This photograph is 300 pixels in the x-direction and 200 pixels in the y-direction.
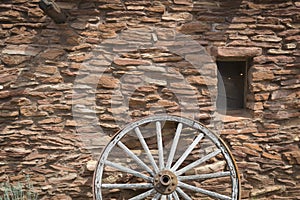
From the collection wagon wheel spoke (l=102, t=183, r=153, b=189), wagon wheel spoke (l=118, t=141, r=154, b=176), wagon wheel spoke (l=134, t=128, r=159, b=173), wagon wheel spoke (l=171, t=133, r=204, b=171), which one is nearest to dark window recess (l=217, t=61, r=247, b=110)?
wagon wheel spoke (l=171, t=133, r=204, b=171)

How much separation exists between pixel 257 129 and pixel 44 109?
7.23ft

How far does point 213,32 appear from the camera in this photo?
3.50m

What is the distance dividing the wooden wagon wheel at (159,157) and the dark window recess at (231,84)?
491mm

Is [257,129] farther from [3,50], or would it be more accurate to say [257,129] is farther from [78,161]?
[3,50]

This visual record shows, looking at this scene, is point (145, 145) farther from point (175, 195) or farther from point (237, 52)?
point (237, 52)

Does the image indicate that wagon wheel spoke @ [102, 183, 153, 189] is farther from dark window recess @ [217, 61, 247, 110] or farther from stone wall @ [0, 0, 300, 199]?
dark window recess @ [217, 61, 247, 110]

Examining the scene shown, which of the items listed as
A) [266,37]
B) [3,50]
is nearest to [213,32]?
[266,37]

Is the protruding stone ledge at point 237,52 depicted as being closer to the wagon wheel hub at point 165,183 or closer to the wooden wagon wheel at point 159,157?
the wooden wagon wheel at point 159,157

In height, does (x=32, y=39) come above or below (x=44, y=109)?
above

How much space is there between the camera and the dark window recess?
3.65 metres

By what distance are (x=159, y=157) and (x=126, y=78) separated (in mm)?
867

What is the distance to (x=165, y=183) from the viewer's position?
3.07 meters

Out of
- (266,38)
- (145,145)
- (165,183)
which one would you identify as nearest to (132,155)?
(145,145)

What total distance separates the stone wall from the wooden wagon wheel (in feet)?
0.58
